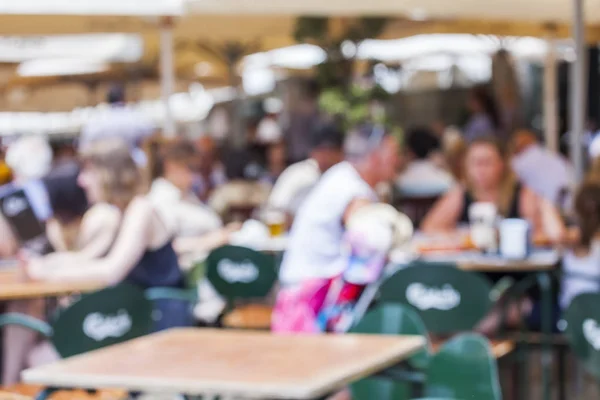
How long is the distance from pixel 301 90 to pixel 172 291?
50.3 ft

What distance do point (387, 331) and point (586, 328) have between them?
2.13 ft

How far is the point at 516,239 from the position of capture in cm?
641

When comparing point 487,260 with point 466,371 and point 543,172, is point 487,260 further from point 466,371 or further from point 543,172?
point 543,172

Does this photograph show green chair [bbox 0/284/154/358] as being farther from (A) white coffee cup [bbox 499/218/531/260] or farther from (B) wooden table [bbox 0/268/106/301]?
(A) white coffee cup [bbox 499/218/531/260]

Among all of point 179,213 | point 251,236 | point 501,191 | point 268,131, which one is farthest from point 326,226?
point 268,131

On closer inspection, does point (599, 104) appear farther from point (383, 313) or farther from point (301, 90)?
point (383, 313)

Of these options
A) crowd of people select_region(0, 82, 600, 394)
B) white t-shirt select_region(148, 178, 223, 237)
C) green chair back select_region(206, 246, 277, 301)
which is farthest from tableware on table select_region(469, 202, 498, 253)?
white t-shirt select_region(148, 178, 223, 237)

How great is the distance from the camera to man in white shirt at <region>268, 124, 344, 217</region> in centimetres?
795

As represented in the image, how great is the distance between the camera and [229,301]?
6.63 m

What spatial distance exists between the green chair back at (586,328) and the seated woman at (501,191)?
2913mm

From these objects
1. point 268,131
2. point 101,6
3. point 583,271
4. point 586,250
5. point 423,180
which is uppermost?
point 101,6

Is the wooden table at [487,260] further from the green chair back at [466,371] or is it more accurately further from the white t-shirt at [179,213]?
the green chair back at [466,371]

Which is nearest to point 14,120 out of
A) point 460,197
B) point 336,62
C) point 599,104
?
point 599,104

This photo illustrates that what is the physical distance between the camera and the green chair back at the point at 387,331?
14.4 ft
